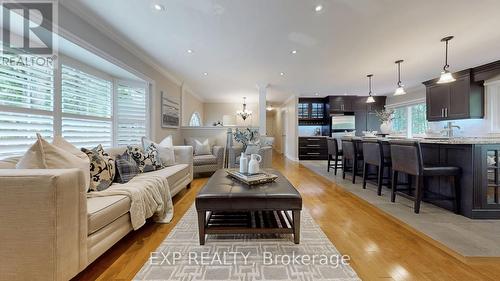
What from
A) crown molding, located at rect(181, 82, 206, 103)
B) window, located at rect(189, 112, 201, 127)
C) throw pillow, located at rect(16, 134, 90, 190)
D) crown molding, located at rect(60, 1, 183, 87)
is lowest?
throw pillow, located at rect(16, 134, 90, 190)

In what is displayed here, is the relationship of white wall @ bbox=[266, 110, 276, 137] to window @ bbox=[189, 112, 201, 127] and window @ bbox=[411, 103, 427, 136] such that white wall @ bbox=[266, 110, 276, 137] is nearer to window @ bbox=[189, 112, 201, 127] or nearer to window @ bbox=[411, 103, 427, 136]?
window @ bbox=[189, 112, 201, 127]

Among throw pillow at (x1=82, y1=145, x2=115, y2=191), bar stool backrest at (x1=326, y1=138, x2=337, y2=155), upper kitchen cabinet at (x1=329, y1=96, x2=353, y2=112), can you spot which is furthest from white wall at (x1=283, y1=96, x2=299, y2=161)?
throw pillow at (x1=82, y1=145, x2=115, y2=191)

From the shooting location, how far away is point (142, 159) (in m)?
2.99

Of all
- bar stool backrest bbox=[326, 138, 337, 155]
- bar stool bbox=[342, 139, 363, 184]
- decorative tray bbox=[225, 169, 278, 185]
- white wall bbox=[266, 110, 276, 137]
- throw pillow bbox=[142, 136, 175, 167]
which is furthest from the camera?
white wall bbox=[266, 110, 276, 137]

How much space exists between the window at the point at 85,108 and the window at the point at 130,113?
0.51ft

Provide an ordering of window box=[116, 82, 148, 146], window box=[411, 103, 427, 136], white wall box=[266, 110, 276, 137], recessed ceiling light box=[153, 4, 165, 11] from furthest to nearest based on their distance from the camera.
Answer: white wall box=[266, 110, 276, 137], window box=[411, 103, 427, 136], window box=[116, 82, 148, 146], recessed ceiling light box=[153, 4, 165, 11]

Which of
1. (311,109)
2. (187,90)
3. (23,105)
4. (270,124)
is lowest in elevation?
(23,105)

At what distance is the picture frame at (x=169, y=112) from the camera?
4637mm

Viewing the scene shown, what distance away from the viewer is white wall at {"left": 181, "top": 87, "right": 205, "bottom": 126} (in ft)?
Result: 20.2

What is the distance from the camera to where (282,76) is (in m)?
5.23

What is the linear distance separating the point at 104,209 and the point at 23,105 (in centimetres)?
155

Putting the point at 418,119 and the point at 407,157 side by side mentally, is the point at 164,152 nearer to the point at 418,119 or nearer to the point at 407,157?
the point at 407,157

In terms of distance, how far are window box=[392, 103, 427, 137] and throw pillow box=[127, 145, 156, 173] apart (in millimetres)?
7182

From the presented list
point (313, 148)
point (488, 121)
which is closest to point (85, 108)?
point (313, 148)
